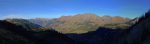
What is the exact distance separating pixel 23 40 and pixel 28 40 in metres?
0.61

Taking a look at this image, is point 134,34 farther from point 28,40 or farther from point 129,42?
point 28,40


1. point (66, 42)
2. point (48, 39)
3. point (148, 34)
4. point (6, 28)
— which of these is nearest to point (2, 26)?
point (6, 28)

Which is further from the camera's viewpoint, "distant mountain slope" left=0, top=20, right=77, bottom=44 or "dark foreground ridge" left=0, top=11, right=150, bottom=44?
"distant mountain slope" left=0, top=20, right=77, bottom=44

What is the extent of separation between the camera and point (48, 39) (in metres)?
29.9

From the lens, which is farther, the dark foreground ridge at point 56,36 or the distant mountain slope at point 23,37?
the distant mountain slope at point 23,37

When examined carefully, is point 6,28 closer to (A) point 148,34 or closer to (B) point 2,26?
(B) point 2,26

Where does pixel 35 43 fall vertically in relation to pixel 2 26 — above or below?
below

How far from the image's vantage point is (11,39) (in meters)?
25.5

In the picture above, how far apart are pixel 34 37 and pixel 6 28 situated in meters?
2.86

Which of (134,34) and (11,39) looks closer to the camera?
(134,34)

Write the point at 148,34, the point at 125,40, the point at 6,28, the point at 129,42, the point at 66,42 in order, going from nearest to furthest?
the point at 148,34
the point at 129,42
the point at 125,40
the point at 6,28
the point at 66,42

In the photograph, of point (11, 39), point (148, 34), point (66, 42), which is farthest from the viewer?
point (66, 42)

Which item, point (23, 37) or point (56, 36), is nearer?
point (23, 37)

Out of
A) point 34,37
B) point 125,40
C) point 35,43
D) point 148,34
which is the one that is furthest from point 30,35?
point 148,34
